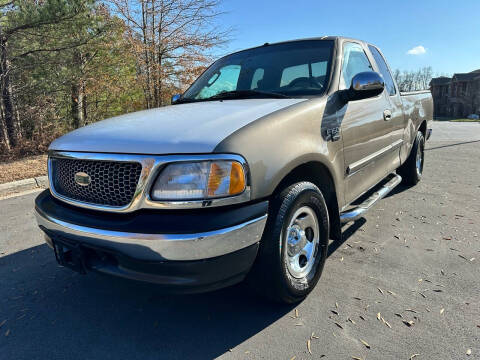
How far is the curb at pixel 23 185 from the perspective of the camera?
6.33m

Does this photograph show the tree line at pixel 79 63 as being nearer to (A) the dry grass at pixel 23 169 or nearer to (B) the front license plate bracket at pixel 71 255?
(A) the dry grass at pixel 23 169

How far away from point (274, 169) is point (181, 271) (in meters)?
0.77

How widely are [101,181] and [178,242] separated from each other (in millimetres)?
670

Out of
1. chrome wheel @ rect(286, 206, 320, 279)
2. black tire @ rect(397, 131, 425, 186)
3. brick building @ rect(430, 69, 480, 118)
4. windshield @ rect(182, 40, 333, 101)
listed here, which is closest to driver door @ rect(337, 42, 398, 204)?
windshield @ rect(182, 40, 333, 101)

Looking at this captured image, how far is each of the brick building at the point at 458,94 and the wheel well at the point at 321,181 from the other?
65005mm

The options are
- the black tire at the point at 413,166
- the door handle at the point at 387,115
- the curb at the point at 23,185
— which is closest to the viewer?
the door handle at the point at 387,115

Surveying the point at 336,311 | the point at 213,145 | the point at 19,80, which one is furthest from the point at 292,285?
the point at 19,80

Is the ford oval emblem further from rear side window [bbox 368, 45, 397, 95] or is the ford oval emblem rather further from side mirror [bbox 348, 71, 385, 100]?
rear side window [bbox 368, 45, 397, 95]

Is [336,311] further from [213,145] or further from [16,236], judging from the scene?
[16,236]

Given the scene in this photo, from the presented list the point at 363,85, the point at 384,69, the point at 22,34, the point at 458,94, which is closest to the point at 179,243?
the point at 363,85

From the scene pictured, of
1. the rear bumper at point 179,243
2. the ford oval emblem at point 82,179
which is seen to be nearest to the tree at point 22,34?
the ford oval emblem at point 82,179

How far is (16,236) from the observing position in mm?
4055

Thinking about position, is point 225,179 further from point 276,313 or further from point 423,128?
point 423,128

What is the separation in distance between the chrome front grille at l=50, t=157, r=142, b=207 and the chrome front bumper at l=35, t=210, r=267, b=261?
0.67 feet
